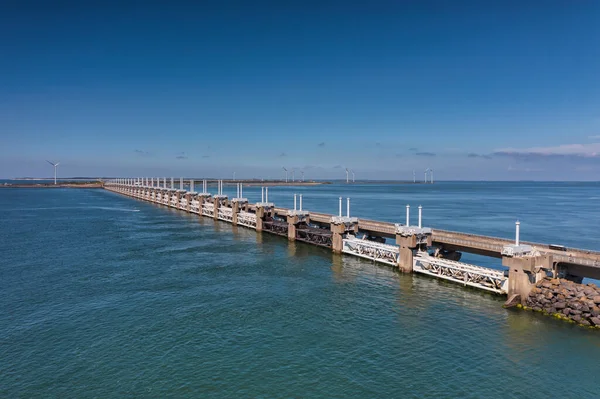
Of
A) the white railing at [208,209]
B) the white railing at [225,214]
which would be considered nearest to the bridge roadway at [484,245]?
the white railing at [225,214]

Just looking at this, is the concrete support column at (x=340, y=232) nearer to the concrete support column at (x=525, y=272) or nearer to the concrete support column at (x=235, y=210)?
the concrete support column at (x=525, y=272)

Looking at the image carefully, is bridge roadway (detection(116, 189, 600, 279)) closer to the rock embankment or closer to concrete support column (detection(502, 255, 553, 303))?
concrete support column (detection(502, 255, 553, 303))

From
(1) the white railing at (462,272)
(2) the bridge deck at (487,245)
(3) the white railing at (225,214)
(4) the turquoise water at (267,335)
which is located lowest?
(4) the turquoise water at (267,335)

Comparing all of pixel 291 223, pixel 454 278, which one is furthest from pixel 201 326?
pixel 291 223

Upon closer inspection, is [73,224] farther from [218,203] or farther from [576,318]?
[576,318]

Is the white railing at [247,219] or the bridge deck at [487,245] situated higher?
the bridge deck at [487,245]

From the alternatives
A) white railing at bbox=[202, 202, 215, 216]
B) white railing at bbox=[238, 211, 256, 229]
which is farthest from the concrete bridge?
white railing at bbox=[202, 202, 215, 216]
